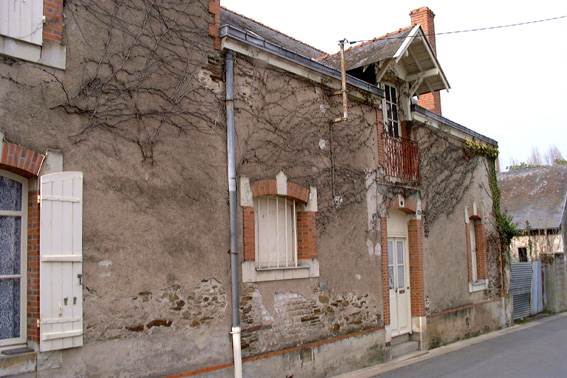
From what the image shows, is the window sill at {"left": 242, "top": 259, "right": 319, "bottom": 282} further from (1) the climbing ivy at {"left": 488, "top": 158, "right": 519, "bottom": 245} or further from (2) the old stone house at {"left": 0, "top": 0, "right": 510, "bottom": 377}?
(1) the climbing ivy at {"left": 488, "top": 158, "right": 519, "bottom": 245}

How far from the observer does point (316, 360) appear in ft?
26.8

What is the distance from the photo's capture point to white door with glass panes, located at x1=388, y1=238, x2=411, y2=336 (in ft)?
35.3

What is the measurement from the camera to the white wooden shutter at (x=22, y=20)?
5.15m

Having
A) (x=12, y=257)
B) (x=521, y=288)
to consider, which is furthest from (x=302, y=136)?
(x=521, y=288)

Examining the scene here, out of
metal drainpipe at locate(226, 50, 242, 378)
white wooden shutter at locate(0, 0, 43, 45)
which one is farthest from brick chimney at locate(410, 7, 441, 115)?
white wooden shutter at locate(0, 0, 43, 45)

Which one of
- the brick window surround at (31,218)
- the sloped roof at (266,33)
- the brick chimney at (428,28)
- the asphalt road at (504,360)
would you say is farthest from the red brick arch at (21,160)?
the brick chimney at (428,28)

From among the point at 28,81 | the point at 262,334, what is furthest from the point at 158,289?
the point at 28,81

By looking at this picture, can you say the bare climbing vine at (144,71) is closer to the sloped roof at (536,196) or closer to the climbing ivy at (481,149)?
the climbing ivy at (481,149)

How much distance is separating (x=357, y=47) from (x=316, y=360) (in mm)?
6540

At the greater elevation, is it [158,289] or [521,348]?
[158,289]

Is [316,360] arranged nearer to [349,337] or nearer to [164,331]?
[349,337]

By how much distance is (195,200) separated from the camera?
21.9 feet

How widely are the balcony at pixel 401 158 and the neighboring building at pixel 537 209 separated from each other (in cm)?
1386

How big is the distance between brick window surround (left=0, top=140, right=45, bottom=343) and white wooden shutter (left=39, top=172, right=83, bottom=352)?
109 mm
